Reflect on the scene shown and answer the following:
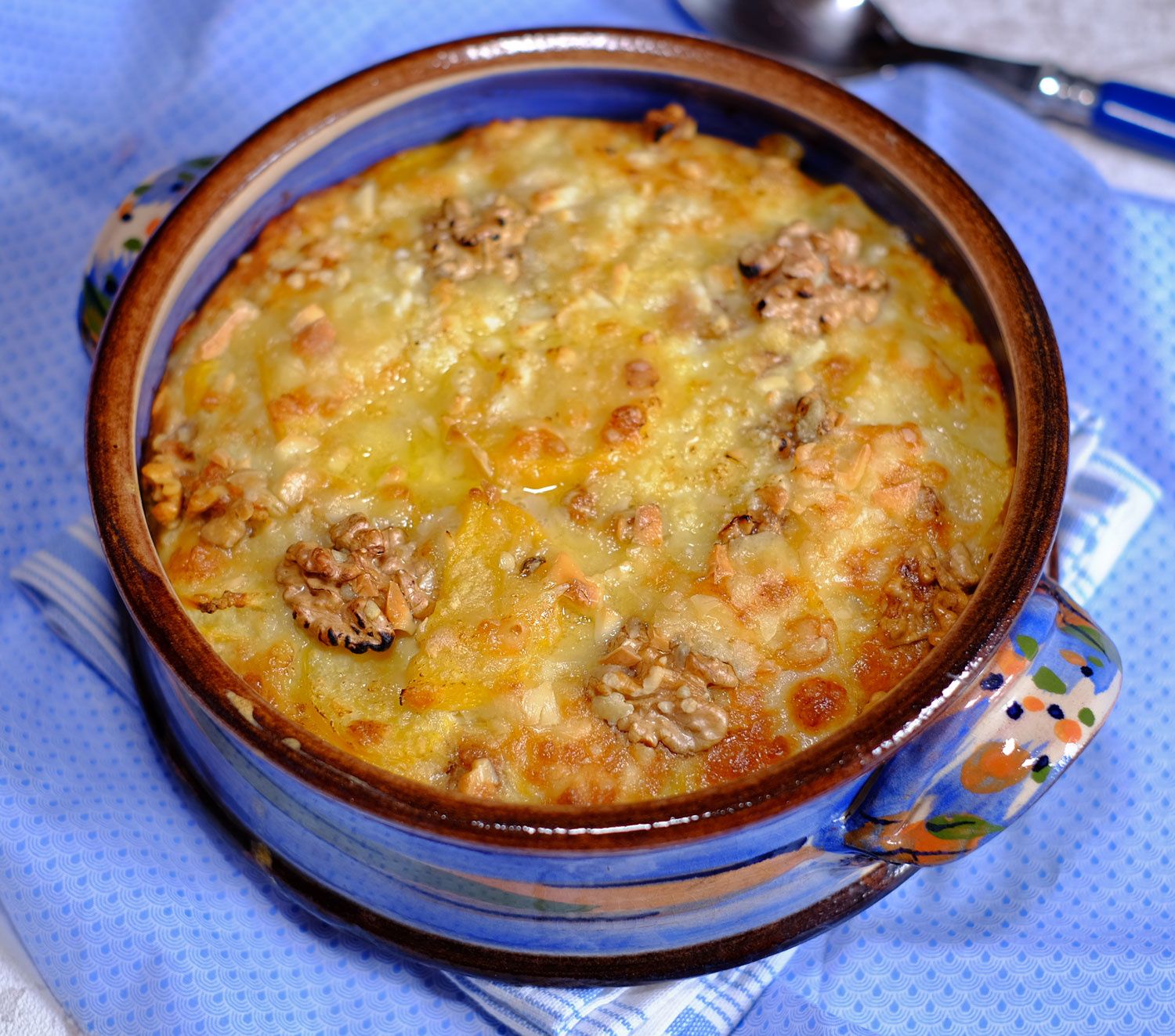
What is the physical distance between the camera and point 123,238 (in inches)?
106

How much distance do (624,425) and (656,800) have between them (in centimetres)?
71

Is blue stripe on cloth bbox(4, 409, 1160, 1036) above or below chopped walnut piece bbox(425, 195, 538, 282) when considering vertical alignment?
below

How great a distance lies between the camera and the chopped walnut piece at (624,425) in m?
2.23

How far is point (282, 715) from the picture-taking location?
190 cm

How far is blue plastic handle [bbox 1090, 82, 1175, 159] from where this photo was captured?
3.64m

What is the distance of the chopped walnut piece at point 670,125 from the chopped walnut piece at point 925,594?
1112mm

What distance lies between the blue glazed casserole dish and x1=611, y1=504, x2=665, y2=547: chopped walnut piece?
0.47 meters

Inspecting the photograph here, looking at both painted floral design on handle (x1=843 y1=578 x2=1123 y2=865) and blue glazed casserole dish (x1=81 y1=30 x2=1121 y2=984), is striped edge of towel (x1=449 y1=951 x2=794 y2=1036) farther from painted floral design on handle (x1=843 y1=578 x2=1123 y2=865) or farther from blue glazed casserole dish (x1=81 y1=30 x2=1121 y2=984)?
painted floral design on handle (x1=843 y1=578 x2=1123 y2=865)

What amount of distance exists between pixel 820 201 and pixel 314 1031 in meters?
1.91

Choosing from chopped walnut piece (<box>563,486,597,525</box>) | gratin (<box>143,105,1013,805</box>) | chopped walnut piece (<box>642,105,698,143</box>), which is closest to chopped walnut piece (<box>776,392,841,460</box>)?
gratin (<box>143,105,1013,805</box>)

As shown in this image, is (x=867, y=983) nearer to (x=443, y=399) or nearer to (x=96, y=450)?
(x=443, y=399)

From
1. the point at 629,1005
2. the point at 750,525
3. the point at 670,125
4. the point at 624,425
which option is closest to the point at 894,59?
the point at 670,125

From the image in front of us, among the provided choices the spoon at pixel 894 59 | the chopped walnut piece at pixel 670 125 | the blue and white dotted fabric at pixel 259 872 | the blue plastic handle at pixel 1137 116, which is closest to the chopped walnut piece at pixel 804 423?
the chopped walnut piece at pixel 670 125

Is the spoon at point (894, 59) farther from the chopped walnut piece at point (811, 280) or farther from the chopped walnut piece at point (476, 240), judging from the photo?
the chopped walnut piece at point (476, 240)
